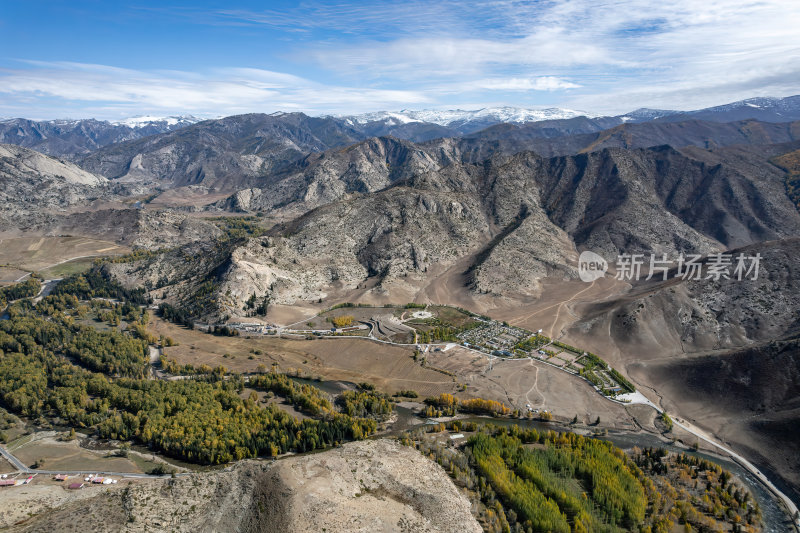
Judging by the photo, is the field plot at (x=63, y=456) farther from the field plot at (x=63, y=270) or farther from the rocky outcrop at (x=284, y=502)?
the field plot at (x=63, y=270)

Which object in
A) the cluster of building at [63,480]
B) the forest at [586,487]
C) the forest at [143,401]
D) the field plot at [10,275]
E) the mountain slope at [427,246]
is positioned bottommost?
the cluster of building at [63,480]

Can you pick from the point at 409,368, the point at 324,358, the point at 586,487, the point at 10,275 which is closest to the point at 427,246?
the point at 324,358

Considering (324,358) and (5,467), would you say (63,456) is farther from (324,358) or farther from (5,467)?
(324,358)

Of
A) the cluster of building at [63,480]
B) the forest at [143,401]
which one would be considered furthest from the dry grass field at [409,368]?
the cluster of building at [63,480]

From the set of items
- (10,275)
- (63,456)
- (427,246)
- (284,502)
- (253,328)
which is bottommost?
(63,456)

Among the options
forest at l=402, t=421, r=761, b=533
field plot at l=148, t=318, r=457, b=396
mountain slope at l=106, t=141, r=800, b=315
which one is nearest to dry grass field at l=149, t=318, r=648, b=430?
field plot at l=148, t=318, r=457, b=396

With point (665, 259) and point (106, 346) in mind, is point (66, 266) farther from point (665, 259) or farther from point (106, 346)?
point (665, 259)

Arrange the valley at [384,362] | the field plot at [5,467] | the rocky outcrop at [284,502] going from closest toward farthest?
the rocky outcrop at [284,502]
the valley at [384,362]
the field plot at [5,467]

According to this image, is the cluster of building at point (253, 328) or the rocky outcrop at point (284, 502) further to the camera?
the cluster of building at point (253, 328)

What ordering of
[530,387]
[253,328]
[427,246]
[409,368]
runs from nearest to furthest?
[530,387], [409,368], [253,328], [427,246]

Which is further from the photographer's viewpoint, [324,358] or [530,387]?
[324,358]
